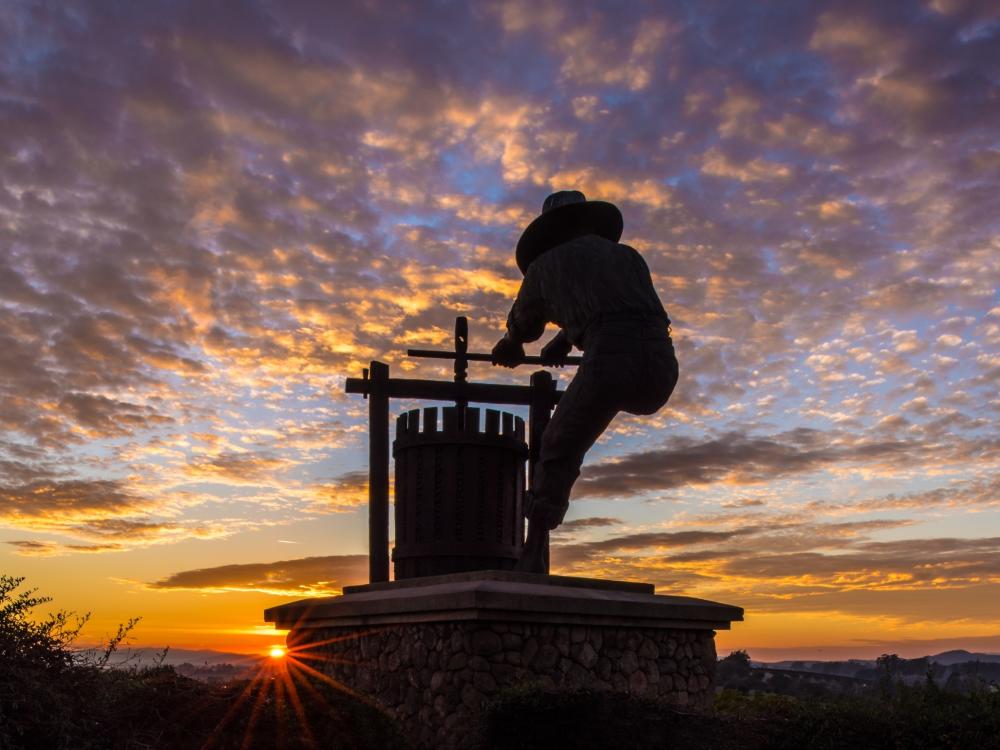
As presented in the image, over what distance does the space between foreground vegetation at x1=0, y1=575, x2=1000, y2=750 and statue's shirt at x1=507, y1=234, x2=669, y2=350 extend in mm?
3512

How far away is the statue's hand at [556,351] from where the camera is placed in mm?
11000

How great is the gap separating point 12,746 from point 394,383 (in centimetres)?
591

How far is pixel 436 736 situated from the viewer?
8914 millimetres

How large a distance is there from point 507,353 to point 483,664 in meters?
3.60

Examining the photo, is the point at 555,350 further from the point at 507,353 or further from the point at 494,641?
the point at 494,641

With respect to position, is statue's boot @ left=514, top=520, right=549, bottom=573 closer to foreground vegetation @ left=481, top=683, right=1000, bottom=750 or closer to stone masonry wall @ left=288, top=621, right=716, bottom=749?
stone masonry wall @ left=288, top=621, right=716, bottom=749

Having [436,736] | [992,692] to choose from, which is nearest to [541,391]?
[436,736]

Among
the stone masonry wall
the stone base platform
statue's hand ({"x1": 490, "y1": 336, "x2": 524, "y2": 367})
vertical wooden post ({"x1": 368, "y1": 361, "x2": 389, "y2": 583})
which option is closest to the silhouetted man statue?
statue's hand ({"x1": 490, "y1": 336, "x2": 524, "y2": 367})

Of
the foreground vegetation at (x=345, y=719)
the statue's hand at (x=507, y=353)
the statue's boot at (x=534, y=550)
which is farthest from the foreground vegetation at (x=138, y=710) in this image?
the statue's hand at (x=507, y=353)

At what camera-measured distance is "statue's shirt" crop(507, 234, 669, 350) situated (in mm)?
9688

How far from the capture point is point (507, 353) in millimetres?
11133

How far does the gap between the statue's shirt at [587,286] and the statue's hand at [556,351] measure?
647mm

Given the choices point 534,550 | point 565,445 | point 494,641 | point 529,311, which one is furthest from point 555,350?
point 494,641

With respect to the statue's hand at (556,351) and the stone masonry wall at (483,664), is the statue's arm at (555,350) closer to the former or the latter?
the statue's hand at (556,351)
